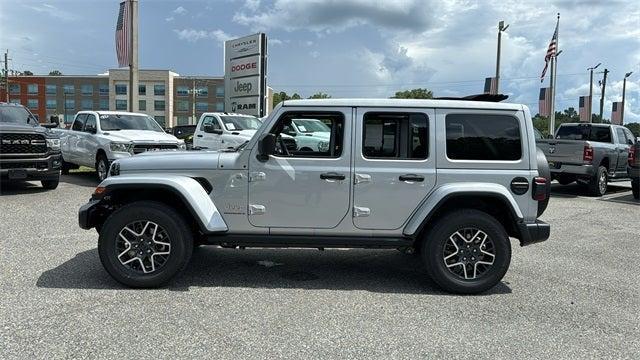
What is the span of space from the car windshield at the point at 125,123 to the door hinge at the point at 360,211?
9.73 m

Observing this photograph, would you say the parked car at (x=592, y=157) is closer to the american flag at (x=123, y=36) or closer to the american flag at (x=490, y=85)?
the american flag at (x=490, y=85)

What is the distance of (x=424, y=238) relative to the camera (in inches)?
204

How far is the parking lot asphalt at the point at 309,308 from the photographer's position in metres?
3.83

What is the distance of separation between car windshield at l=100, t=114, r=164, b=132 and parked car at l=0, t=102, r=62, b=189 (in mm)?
1637

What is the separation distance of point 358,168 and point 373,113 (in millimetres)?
552

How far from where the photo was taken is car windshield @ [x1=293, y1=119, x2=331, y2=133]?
17.3 feet

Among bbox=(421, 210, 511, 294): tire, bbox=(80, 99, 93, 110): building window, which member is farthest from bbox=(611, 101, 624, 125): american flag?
bbox=(80, 99, 93, 110): building window

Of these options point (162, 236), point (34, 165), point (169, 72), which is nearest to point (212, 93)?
point (169, 72)

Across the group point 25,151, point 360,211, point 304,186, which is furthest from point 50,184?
point 360,211

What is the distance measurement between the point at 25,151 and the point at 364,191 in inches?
344

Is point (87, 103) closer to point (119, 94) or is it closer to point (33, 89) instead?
point (119, 94)

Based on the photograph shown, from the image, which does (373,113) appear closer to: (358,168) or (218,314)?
(358,168)

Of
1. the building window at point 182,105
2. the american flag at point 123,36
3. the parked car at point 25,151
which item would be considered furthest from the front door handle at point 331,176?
the building window at point 182,105

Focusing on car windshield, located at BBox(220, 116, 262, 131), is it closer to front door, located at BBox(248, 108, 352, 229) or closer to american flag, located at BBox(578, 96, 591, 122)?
front door, located at BBox(248, 108, 352, 229)
